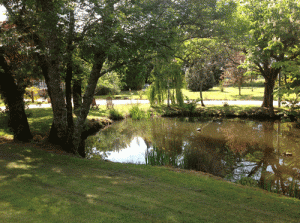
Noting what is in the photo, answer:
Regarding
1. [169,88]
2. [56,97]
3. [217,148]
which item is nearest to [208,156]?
[217,148]

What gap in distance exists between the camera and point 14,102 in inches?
354

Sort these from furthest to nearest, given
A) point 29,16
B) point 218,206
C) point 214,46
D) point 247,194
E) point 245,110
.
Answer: point 245,110 < point 214,46 < point 29,16 < point 247,194 < point 218,206

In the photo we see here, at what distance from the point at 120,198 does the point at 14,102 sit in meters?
7.00

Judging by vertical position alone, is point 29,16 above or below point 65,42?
above

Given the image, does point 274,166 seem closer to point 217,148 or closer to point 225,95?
point 217,148

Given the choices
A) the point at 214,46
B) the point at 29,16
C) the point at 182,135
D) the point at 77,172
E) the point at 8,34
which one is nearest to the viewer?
the point at 77,172

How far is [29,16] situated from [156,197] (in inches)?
290

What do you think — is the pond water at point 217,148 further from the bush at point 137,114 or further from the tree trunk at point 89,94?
the tree trunk at point 89,94

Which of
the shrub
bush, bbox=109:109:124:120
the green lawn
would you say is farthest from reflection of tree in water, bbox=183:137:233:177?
the green lawn

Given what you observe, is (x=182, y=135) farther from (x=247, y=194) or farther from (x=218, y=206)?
(x=218, y=206)

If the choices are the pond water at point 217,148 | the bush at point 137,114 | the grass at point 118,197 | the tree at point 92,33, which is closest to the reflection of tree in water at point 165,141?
the pond water at point 217,148

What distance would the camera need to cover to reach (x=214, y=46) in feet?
52.0

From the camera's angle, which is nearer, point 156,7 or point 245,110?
point 156,7

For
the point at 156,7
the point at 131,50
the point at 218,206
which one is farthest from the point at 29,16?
the point at 218,206
